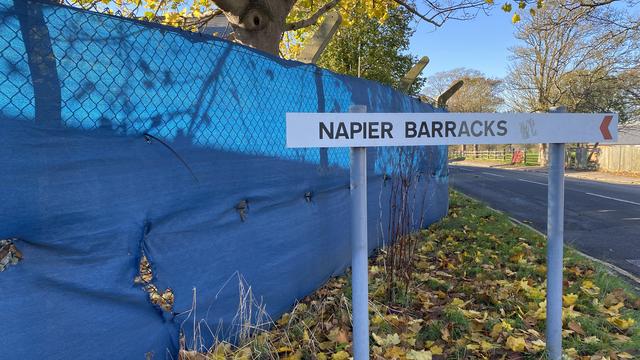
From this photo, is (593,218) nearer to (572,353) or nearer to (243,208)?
(572,353)

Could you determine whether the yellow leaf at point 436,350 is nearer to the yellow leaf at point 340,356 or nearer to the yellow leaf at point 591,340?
the yellow leaf at point 340,356

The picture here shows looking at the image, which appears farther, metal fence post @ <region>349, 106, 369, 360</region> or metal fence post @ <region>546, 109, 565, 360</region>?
metal fence post @ <region>546, 109, 565, 360</region>

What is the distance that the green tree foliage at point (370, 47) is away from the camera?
14.8 m

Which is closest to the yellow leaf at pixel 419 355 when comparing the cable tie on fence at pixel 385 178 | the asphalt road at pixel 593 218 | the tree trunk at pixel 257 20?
the cable tie on fence at pixel 385 178

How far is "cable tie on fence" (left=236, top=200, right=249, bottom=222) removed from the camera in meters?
2.74

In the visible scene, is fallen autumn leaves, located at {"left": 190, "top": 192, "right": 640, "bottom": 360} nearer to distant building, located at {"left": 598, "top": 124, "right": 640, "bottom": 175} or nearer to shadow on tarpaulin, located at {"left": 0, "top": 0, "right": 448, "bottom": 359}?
shadow on tarpaulin, located at {"left": 0, "top": 0, "right": 448, "bottom": 359}

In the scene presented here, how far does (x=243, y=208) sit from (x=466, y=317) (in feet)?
5.83

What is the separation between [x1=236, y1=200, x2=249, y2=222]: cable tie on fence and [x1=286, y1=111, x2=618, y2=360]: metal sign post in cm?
91

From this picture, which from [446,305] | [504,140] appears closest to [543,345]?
[446,305]

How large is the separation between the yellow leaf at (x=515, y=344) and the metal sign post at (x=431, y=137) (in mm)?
158

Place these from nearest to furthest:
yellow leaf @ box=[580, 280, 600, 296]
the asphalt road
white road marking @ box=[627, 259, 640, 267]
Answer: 1. yellow leaf @ box=[580, 280, 600, 296]
2. white road marking @ box=[627, 259, 640, 267]
3. the asphalt road

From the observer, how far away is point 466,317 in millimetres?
3125

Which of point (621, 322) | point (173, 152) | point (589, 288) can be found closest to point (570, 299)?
point (621, 322)

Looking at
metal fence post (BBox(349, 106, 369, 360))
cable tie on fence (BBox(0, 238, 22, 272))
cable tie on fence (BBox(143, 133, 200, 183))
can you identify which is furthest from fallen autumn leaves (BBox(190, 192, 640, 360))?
cable tie on fence (BBox(0, 238, 22, 272))
